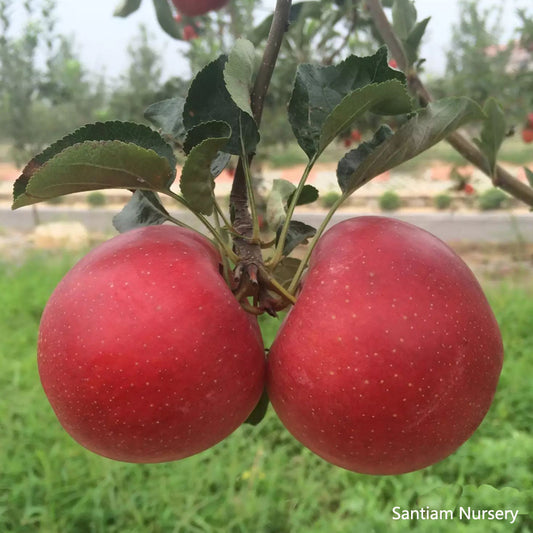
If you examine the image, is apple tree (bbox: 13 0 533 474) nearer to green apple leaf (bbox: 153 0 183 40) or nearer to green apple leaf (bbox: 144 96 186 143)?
green apple leaf (bbox: 144 96 186 143)

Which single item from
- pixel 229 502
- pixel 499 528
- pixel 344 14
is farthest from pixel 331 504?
pixel 344 14

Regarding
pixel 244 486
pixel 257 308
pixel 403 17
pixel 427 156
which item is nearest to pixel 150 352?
pixel 257 308

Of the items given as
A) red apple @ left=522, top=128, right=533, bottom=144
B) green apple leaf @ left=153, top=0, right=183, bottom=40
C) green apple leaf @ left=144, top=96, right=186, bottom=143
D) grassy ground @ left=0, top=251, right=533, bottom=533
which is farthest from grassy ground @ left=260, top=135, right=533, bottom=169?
green apple leaf @ left=144, top=96, right=186, bottom=143

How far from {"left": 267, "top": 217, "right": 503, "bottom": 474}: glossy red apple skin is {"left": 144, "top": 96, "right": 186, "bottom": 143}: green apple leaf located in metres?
0.14

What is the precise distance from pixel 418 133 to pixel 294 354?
15cm

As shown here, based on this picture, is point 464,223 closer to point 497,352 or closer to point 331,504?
point 331,504

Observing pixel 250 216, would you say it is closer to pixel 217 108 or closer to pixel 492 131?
pixel 217 108

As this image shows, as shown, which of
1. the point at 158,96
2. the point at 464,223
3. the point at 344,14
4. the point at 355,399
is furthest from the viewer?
the point at 464,223

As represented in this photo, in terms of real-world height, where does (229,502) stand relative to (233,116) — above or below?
below

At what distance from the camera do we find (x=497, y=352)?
1.44 feet

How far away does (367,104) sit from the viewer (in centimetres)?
40

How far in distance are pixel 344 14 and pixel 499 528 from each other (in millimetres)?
1016

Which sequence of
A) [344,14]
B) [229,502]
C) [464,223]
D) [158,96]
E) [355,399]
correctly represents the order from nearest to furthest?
1. [355,399]
2. [344,14]
3. [229,502]
4. [158,96]
5. [464,223]

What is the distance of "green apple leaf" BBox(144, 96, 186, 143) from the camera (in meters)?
0.49
